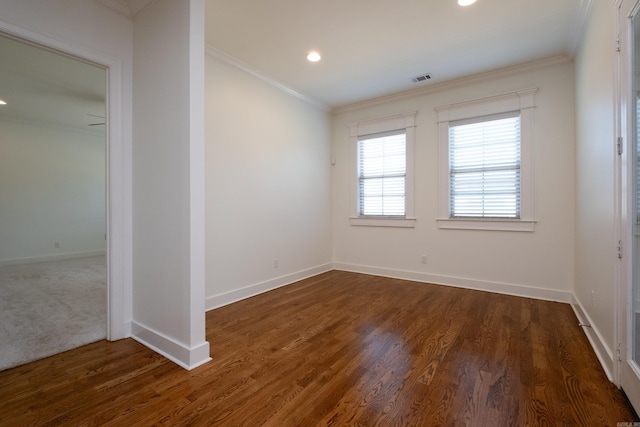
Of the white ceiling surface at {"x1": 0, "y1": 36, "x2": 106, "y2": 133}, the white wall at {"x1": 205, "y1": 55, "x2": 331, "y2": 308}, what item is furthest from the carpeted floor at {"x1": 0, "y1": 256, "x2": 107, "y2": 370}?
the white ceiling surface at {"x1": 0, "y1": 36, "x2": 106, "y2": 133}

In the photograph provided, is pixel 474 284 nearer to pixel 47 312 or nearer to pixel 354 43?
pixel 354 43

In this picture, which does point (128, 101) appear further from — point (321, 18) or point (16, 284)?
point (16, 284)

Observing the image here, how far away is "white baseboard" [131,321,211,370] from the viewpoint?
2020 millimetres

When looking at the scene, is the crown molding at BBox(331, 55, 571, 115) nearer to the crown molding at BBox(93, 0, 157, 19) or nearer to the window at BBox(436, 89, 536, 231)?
the window at BBox(436, 89, 536, 231)

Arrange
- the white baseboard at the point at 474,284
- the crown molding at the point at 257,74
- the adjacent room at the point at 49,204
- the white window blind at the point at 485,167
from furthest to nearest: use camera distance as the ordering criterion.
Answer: the white window blind at the point at 485,167, the white baseboard at the point at 474,284, the crown molding at the point at 257,74, the adjacent room at the point at 49,204

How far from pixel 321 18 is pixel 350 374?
3.03 meters

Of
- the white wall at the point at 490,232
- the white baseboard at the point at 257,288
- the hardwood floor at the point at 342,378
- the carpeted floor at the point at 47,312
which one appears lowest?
the hardwood floor at the point at 342,378

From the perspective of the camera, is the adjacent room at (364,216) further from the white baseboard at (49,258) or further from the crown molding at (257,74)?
the white baseboard at (49,258)

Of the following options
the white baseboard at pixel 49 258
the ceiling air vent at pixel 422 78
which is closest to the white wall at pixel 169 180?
the ceiling air vent at pixel 422 78

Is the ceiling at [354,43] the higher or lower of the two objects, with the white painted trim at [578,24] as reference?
higher

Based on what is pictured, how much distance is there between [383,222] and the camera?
4.72 metres

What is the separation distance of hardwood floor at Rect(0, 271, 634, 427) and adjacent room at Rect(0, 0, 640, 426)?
0.02m

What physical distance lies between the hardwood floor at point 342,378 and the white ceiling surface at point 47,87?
2.58 metres

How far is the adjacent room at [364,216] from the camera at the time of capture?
171 centimetres
